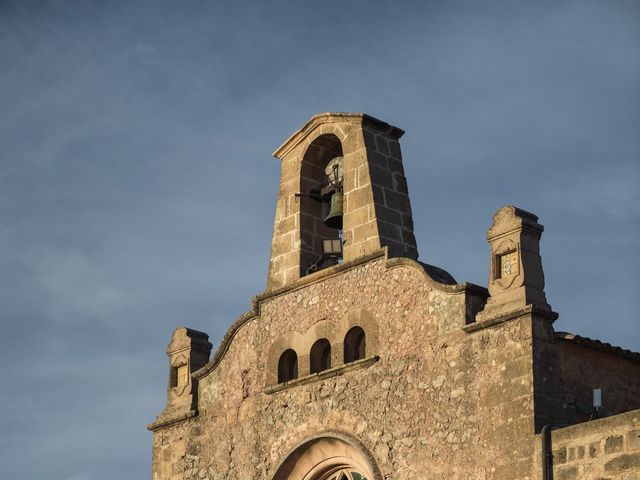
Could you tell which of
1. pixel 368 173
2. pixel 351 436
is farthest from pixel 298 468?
pixel 368 173

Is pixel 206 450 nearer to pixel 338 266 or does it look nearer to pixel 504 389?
pixel 338 266

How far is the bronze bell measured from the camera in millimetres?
23297

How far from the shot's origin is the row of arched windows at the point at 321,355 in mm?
21875

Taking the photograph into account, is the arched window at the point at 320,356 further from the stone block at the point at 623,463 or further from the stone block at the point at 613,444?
the stone block at the point at 623,463

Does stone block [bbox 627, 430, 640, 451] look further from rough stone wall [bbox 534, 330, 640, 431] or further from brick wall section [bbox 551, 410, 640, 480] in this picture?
rough stone wall [bbox 534, 330, 640, 431]

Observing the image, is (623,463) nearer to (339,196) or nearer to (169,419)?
(339,196)

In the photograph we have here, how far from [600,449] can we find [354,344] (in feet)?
15.9

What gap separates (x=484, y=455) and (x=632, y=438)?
2.16 m

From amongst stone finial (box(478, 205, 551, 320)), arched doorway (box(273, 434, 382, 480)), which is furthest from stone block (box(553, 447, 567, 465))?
arched doorway (box(273, 434, 382, 480))

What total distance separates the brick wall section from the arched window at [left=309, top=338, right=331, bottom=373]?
4558mm

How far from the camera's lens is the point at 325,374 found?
2180 cm

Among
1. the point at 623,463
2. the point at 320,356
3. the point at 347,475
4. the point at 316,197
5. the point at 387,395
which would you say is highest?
Answer: the point at 316,197

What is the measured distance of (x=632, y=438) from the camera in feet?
58.4

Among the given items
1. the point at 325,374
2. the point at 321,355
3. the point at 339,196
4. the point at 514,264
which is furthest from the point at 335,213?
the point at 514,264
